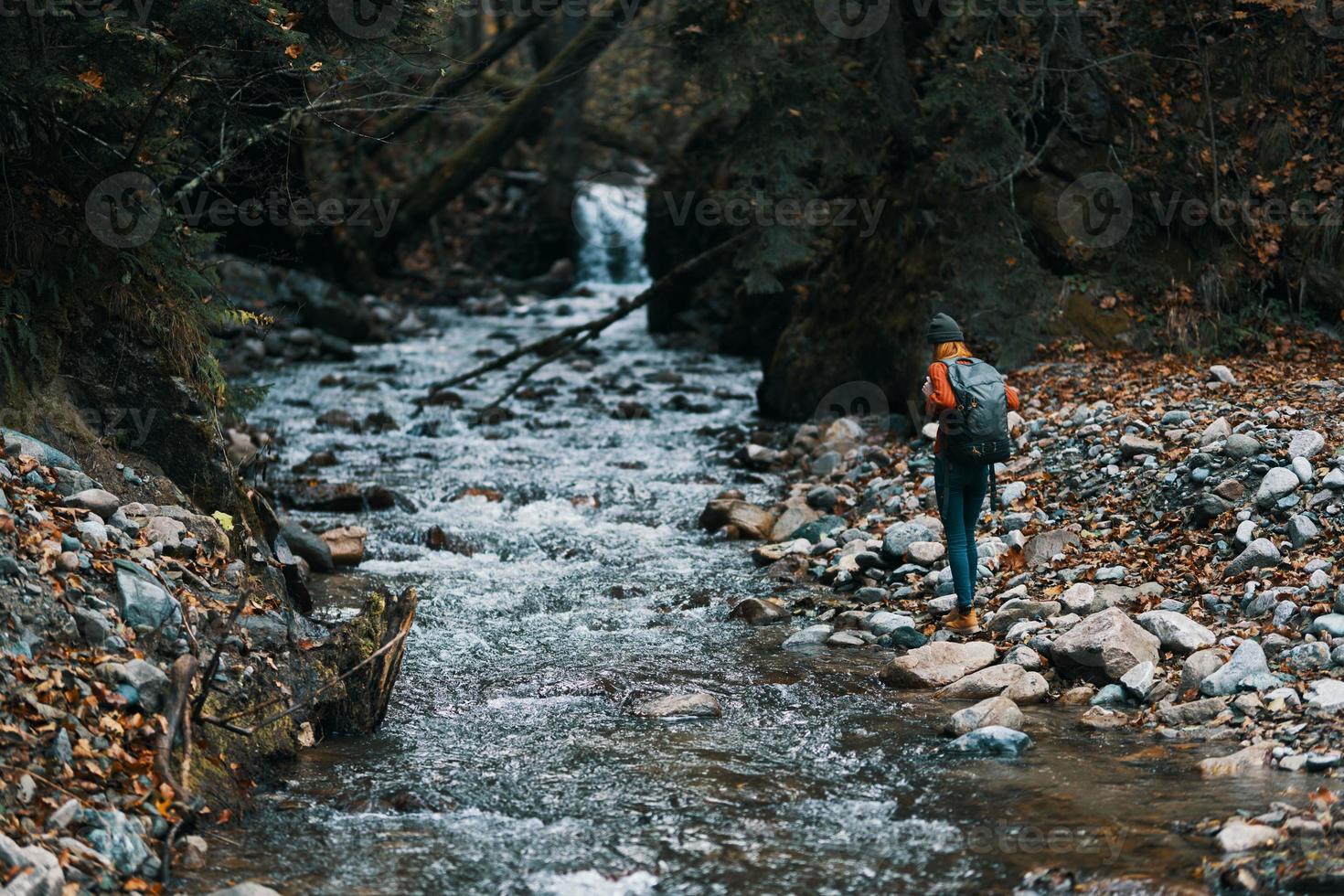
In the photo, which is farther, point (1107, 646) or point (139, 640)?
point (1107, 646)

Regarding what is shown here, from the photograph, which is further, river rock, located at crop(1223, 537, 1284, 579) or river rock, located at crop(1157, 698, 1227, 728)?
river rock, located at crop(1223, 537, 1284, 579)

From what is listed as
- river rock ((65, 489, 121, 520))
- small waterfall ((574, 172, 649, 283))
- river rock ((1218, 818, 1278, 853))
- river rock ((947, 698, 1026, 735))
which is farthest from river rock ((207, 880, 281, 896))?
small waterfall ((574, 172, 649, 283))

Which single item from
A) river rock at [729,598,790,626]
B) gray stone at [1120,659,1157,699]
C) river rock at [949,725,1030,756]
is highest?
gray stone at [1120,659,1157,699]

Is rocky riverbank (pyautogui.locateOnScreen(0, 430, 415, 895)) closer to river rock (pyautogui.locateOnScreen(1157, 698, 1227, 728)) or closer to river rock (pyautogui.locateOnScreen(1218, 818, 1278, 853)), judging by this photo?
river rock (pyautogui.locateOnScreen(1218, 818, 1278, 853))

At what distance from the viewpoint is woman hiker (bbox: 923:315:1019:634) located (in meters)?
7.03

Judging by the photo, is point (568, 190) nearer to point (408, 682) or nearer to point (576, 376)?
point (576, 376)

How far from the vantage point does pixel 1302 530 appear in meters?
6.90

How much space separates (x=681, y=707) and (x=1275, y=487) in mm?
4089

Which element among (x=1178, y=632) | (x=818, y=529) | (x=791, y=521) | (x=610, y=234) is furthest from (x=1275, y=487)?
(x=610, y=234)

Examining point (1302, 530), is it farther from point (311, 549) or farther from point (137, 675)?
point (311, 549)

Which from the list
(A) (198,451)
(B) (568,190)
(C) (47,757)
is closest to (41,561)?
(C) (47,757)

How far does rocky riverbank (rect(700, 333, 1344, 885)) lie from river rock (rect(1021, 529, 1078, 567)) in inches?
0.5

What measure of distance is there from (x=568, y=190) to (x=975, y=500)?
1892 cm

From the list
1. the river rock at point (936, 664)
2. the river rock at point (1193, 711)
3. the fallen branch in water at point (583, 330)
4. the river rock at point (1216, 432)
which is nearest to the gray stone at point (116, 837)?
the river rock at point (936, 664)
